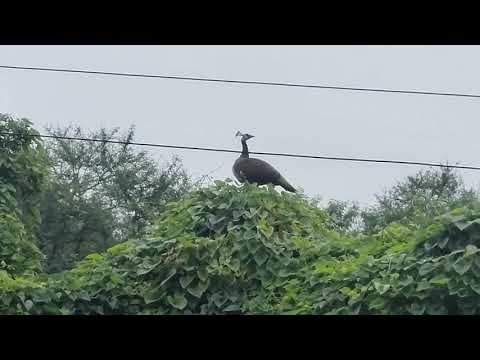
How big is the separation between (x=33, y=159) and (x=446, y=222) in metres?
3.70

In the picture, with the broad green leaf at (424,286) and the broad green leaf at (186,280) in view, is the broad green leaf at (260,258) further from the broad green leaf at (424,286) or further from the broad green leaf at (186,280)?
the broad green leaf at (424,286)

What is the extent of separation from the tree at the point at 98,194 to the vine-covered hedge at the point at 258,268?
795cm

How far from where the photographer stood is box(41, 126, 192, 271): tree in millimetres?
14344

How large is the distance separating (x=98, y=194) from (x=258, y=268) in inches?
492

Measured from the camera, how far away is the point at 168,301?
4.74 m

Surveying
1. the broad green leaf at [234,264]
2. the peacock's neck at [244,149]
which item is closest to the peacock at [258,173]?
the peacock's neck at [244,149]

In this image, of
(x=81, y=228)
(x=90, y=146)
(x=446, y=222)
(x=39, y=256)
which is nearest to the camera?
(x=446, y=222)

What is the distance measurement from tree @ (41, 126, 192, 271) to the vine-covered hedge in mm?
7950

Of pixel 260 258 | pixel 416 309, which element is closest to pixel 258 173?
pixel 260 258

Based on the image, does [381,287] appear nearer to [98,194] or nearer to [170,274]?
[170,274]

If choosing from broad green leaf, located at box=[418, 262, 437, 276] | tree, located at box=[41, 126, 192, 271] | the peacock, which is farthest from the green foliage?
tree, located at box=[41, 126, 192, 271]

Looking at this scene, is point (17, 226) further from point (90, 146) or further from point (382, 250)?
point (90, 146)

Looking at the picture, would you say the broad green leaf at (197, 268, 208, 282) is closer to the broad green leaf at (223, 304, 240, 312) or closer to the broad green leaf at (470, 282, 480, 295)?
the broad green leaf at (223, 304, 240, 312)
